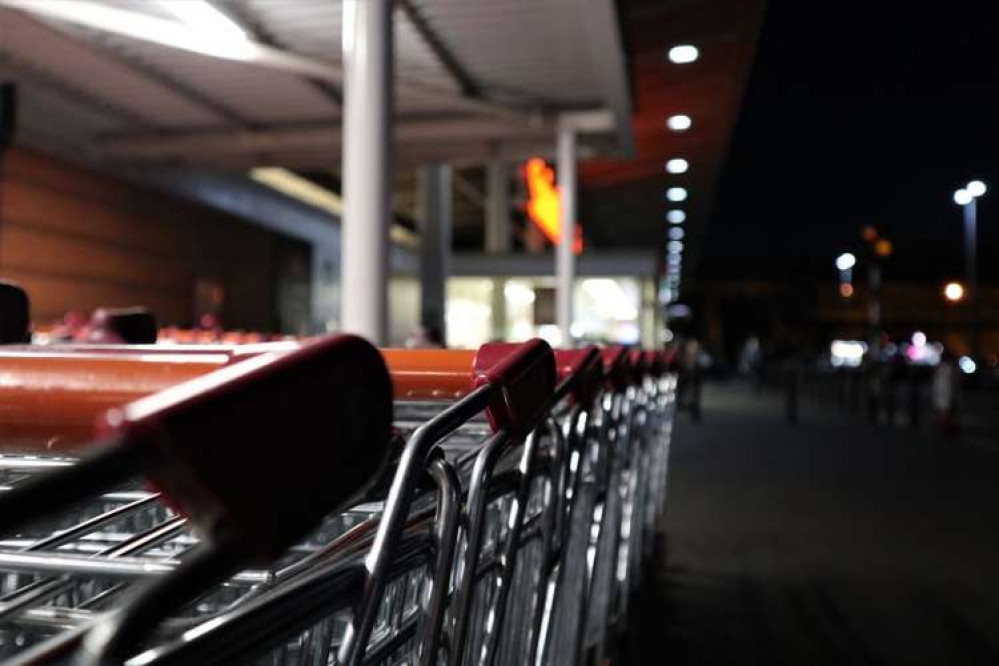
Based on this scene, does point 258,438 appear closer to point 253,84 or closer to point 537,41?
point 537,41

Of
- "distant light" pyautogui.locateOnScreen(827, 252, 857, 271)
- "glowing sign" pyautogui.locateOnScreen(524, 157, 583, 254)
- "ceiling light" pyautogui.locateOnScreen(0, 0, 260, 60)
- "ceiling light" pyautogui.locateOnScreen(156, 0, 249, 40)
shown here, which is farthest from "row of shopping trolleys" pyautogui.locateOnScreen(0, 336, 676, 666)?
"distant light" pyautogui.locateOnScreen(827, 252, 857, 271)

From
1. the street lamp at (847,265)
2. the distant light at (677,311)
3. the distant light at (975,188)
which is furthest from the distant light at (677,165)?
the distant light at (677,311)

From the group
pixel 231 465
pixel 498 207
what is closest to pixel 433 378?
pixel 231 465

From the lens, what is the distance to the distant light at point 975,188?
80.2ft

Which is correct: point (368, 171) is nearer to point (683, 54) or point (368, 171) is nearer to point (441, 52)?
point (441, 52)

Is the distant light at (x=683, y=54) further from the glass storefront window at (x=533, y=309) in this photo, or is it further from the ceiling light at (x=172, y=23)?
the glass storefront window at (x=533, y=309)

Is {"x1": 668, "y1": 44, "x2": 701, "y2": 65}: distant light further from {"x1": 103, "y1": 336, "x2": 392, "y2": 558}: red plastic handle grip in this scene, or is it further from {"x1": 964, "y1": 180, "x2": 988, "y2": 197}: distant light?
{"x1": 964, "y1": 180, "x2": 988, "y2": 197}: distant light

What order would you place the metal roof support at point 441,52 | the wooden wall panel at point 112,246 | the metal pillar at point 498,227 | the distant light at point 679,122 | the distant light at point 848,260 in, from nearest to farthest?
1. the metal roof support at point 441,52
2. the wooden wall panel at point 112,246
3. the distant light at point 679,122
4. the distant light at point 848,260
5. the metal pillar at point 498,227

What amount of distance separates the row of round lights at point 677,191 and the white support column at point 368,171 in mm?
6160

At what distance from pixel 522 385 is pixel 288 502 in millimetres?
673

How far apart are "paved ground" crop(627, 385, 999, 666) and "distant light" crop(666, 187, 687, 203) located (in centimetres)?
1542

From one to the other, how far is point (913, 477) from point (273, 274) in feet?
64.8

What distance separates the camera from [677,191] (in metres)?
26.0

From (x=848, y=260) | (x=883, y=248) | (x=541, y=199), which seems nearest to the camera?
(x=883, y=248)
